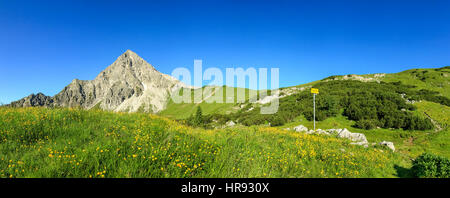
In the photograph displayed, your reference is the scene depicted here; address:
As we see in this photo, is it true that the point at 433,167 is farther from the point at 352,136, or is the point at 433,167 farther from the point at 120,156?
the point at 120,156

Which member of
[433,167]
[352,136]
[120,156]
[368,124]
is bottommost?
[352,136]

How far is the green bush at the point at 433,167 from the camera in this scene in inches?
Result: 280

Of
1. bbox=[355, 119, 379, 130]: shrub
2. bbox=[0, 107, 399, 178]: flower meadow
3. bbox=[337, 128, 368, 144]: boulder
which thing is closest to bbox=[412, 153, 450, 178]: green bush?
bbox=[0, 107, 399, 178]: flower meadow

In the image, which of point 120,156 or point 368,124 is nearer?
point 120,156

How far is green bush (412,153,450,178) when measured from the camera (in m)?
7.11

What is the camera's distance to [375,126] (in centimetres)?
2198

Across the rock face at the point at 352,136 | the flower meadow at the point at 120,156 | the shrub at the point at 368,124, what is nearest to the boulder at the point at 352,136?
the rock face at the point at 352,136

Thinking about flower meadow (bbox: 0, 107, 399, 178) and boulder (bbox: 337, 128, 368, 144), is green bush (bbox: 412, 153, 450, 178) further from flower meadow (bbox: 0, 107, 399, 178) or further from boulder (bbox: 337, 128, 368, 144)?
boulder (bbox: 337, 128, 368, 144)

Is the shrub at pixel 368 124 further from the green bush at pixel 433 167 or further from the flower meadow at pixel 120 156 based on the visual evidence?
the green bush at pixel 433 167

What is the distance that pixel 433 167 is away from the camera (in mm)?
7223

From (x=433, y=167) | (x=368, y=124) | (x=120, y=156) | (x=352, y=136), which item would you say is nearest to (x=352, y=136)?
(x=352, y=136)
